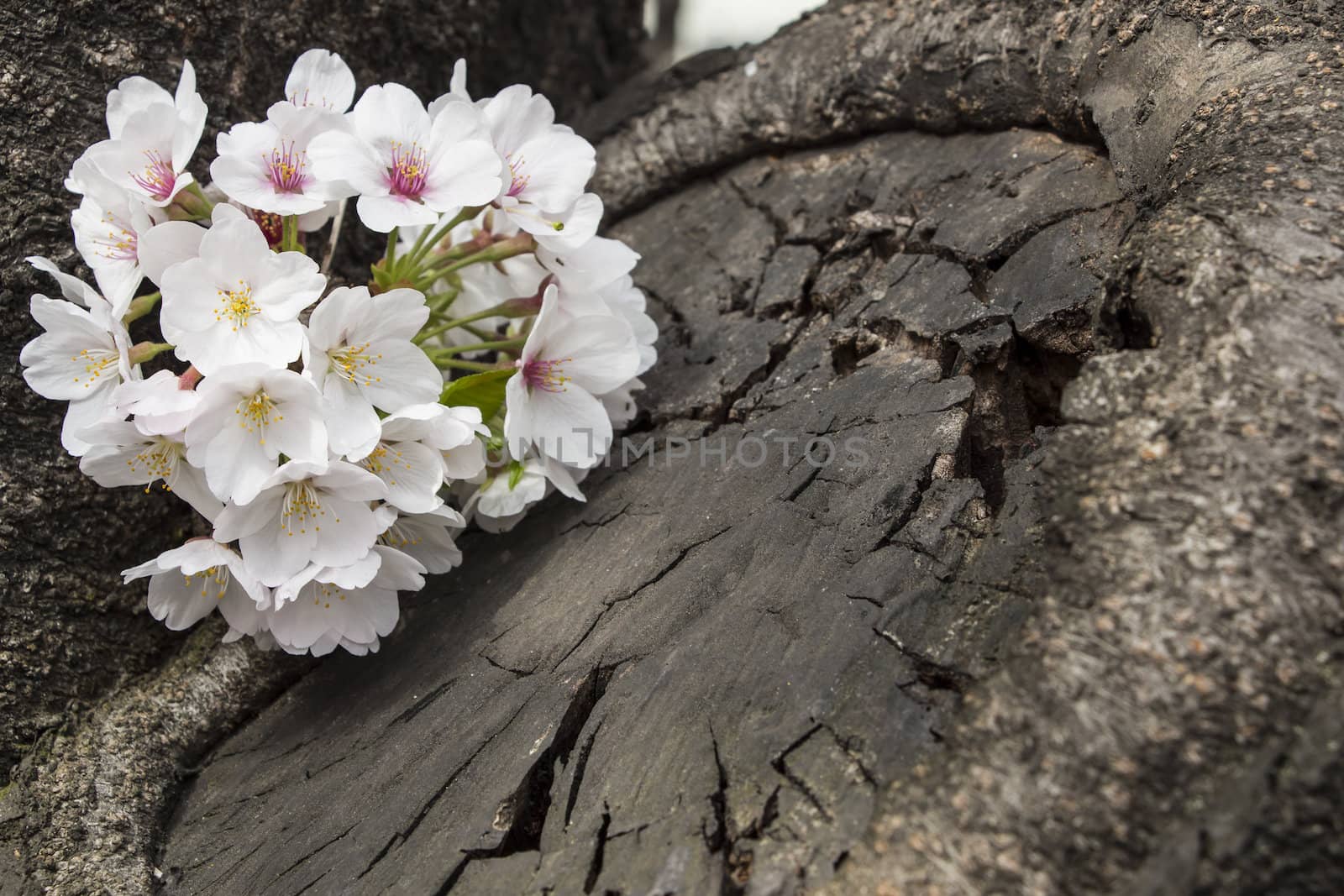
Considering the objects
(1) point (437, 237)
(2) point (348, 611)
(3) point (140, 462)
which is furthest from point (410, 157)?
(2) point (348, 611)

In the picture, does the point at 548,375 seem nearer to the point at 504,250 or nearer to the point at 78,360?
the point at 504,250

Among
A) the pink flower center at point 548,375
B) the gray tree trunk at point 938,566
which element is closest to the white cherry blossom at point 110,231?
the pink flower center at point 548,375

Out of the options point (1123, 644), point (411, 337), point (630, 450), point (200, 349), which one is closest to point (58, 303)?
point (200, 349)

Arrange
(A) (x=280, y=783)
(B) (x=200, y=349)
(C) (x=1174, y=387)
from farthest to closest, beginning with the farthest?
(A) (x=280, y=783)
(B) (x=200, y=349)
(C) (x=1174, y=387)

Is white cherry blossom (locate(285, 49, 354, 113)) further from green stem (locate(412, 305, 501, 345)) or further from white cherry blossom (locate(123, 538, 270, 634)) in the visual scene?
white cherry blossom (locate(123, 538, 270, 634))

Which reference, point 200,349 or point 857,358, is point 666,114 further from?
point 200,349

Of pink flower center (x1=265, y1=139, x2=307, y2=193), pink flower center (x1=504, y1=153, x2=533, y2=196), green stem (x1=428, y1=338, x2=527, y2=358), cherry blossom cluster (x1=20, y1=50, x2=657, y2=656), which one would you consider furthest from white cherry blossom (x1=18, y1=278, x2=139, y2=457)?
pink flower center (x1=504, y1=153, x2=533, y2=196)

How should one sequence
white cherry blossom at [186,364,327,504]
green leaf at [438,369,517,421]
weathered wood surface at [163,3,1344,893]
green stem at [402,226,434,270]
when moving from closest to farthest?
weathered wood surface at [163,3,1344,893], white cherry blossom at [186,364,327,504], green leaf at [438,369,517,421], green stem at [402,226,434,270]
